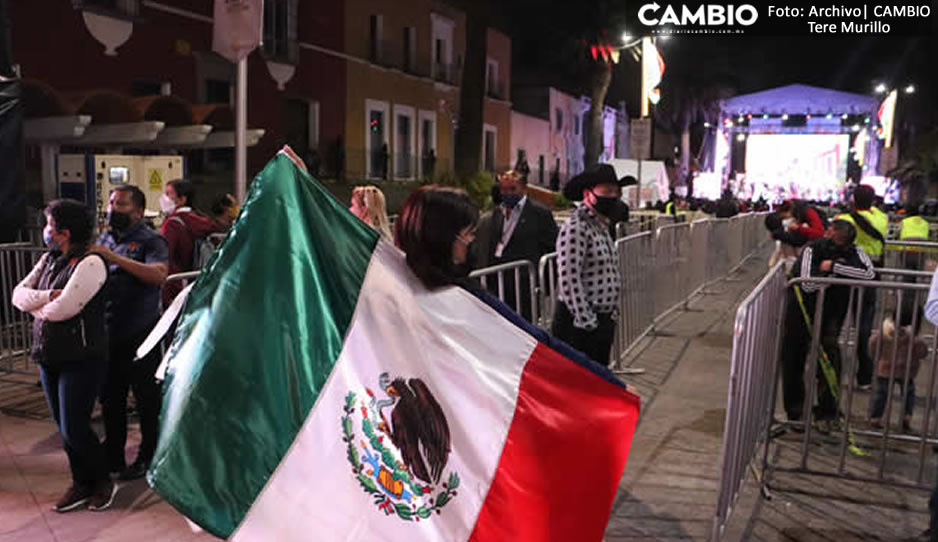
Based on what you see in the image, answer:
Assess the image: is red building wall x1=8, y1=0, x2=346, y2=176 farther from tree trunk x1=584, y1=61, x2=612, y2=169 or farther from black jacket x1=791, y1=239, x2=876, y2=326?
black jacket x1=791, y1=239, x2=876, y2=326

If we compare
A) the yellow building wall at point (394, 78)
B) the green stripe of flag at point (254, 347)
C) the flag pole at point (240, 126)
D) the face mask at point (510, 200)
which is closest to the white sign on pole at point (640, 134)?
the face mask at point (510, 200)

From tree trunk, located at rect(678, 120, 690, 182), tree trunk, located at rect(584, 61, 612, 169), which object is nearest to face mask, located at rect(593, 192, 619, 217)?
tree trunk, located at rect(584, 61, 612, 169)

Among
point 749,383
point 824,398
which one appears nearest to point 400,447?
point 749,383

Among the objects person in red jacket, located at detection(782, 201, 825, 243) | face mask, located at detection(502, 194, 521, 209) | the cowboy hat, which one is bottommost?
person in red jacket, located at detection(782, 201, 825, 243)

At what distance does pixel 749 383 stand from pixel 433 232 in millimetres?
2434

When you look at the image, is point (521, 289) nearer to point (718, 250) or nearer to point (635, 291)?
point (635, 291)

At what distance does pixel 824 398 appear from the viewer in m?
6.48

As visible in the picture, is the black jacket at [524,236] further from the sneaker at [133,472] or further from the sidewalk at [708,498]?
the sneaker at [133,472]

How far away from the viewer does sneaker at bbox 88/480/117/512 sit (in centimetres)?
505

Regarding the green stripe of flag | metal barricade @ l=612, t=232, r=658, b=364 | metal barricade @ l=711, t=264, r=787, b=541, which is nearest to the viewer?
the green stripe of flag

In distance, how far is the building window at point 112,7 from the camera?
15.9 meters

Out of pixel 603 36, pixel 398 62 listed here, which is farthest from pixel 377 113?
pixel 603 36

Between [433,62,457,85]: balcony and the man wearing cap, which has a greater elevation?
[433,62,457,85]: balcony

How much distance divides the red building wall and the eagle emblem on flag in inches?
565
